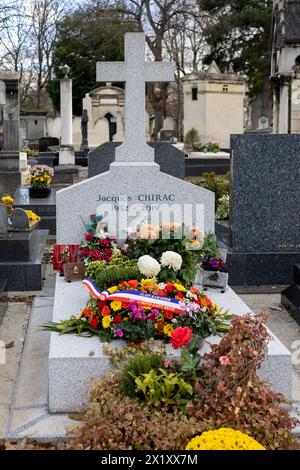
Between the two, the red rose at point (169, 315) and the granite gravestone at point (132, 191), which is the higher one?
the granite gravestone at point (132, 191)

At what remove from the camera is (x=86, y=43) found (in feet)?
140

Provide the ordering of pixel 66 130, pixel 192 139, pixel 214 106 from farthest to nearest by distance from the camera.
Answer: pixel 214 106 < pixel 192 139 < pixel 66 130

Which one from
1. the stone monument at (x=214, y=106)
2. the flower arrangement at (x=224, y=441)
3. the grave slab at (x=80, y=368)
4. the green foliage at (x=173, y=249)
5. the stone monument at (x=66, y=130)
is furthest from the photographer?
the stone monument at (x=214, y=106)

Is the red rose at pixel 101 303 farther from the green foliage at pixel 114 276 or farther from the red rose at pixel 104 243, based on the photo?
the red rose at pixel 104 243

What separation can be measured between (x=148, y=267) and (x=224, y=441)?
2343 millimetres

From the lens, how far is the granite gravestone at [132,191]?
7453mm

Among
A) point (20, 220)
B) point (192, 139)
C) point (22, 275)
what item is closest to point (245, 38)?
point (192, 139)

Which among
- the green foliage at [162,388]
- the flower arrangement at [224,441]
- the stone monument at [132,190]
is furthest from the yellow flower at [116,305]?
the flower arrangement at [224,441]

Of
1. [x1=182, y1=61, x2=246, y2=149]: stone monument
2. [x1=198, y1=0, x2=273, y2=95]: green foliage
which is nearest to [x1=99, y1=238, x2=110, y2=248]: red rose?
[x1=182, y1=61, x2=246, y2=149]: stone monument

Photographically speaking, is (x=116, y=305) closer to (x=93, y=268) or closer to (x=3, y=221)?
(x=93, y=268)

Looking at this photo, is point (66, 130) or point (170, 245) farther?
point (66, 130)

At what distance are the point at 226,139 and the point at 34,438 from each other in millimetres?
29539

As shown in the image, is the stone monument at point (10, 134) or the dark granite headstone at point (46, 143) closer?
the stone monument at point (10, 134)
